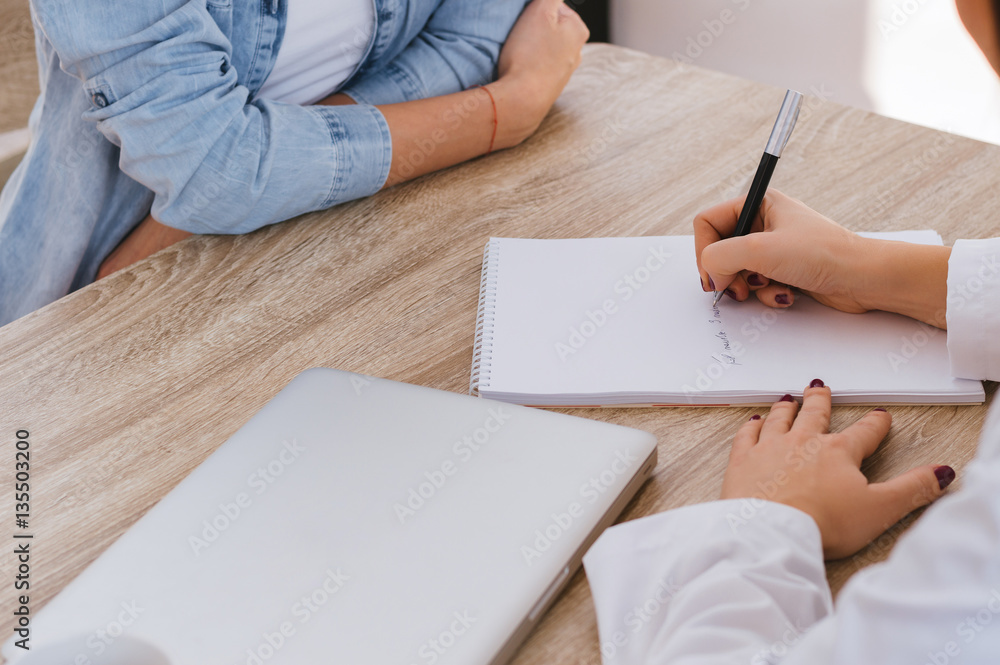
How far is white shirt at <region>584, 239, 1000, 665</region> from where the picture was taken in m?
0.34

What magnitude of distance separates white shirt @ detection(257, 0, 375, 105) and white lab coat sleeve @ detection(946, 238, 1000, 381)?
73 cm

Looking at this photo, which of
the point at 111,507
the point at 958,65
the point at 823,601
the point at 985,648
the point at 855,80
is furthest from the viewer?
the point at 855,80

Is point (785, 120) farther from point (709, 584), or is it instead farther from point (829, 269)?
point (709, 584)

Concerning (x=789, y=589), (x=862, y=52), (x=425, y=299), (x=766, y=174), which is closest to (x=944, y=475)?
(x=789, y=589)

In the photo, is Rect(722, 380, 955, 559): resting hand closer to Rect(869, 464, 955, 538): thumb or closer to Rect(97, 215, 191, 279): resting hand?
Rect(869, 464, 955, 538): thumb

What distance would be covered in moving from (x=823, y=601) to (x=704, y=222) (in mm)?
403

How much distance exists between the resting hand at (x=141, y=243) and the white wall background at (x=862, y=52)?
152 cm

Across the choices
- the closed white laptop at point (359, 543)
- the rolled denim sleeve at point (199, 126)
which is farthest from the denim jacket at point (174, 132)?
the closed white laptop at point (359, 543)

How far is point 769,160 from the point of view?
745 millimetres

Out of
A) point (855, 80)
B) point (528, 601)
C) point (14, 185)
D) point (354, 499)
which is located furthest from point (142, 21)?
point (855, 80)

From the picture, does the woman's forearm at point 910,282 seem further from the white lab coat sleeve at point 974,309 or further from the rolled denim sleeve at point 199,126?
the rolled denim sleeve at point 199,126

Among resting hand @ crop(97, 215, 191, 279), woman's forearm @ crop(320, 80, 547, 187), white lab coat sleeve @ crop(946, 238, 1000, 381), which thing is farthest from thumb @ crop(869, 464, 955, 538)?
resting hand @ crop(97, 215, 191, 279)

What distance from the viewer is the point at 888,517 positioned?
52cm

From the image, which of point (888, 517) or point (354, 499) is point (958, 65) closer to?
point (888, 517)
